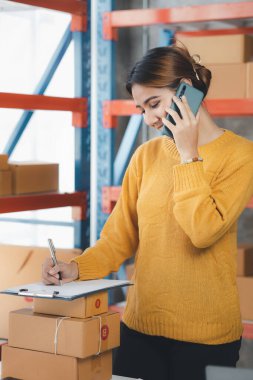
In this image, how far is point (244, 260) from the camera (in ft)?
12.0

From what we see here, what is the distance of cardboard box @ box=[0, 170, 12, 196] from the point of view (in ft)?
11.3

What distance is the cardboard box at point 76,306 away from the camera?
2031mm

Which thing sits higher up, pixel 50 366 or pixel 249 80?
pixel 249 80

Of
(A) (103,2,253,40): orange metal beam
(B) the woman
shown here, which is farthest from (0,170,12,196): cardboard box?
(B) the woman

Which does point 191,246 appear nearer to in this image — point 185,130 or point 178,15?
point 185,130

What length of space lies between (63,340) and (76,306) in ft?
0.32

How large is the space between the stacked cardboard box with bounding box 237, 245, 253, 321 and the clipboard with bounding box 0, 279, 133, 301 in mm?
1510

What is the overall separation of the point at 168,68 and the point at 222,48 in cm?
143

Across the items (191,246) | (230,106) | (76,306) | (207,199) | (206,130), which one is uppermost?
(230,106)

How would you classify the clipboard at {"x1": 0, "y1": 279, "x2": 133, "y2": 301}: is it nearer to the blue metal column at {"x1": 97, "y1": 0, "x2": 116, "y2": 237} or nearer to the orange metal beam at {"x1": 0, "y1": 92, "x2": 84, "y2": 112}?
the orange metal beam at {"x1": 0, "y1": 92, "x2": 84, "y2": 112}

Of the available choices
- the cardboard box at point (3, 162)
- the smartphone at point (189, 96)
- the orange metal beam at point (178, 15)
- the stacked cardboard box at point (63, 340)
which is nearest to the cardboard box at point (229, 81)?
the orange metal beam at point (178, 15)

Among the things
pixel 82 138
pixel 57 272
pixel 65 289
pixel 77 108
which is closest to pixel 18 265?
pixel 82 138

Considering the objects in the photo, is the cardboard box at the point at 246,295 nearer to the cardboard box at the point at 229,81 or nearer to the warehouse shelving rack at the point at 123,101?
the warehouse shelving rack at the point at 123,101


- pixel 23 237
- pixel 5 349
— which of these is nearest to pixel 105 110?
pixel 5 349
